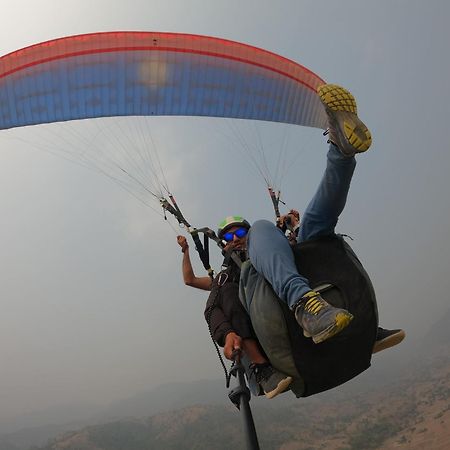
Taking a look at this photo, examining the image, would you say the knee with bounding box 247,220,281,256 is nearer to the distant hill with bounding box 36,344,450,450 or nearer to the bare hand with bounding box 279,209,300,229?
the bare hand with bounding box 279,209,300,229

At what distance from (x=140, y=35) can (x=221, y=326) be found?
17.4 ft

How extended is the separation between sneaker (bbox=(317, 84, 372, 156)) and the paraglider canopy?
3.84 meters

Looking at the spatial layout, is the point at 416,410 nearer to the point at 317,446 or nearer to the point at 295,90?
the point at 317,446

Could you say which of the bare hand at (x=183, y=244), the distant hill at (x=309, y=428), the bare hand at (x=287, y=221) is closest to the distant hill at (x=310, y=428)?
the distant hill at (x=309, y=428)

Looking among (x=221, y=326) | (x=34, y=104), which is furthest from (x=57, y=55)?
(x=221, y=326)

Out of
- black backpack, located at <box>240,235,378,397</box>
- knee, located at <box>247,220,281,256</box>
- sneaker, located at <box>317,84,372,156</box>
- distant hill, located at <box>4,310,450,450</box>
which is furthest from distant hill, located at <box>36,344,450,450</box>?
sneaker, located at <box>317,84,372,156</box>

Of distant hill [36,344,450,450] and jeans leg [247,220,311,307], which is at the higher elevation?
jeans leg [247,220,311,307]

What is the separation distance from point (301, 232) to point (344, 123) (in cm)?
78

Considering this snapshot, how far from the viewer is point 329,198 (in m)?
2.24

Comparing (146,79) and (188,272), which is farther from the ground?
(146,79)

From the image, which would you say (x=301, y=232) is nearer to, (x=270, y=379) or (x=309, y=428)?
(x=270, y=379)

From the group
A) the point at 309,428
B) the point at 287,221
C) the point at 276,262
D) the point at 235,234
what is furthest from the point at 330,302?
the point at 309,428

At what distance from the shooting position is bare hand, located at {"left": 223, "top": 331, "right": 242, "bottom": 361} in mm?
2140

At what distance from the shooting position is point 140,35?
19.4 ft
